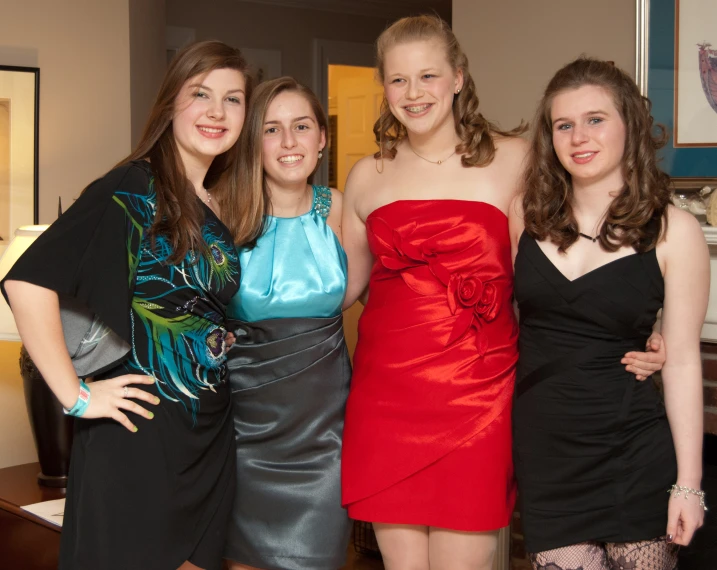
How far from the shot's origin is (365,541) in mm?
3656

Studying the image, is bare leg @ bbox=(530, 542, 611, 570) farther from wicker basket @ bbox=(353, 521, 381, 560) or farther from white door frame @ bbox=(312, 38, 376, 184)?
white door frame @ bbox=(312, 38, 376, 184)

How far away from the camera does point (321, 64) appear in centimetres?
624

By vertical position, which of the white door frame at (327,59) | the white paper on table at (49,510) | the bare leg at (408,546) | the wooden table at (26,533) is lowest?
the wooden table at (26,533)

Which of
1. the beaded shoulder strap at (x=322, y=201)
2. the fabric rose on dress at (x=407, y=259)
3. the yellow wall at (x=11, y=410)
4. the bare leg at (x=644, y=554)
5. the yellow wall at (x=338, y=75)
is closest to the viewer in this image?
the bare leg at (x=644, y=554)

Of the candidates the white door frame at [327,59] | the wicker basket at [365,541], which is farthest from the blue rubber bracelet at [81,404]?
the white door frame at [327,59]

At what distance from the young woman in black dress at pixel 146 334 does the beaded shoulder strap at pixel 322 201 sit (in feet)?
1.37

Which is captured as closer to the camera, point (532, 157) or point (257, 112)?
point (532, 157)

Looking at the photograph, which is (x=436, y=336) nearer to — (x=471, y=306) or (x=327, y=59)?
(x=471, y=306)

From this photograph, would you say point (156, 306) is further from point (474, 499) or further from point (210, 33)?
point (210, 33)

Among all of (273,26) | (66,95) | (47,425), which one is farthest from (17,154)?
(273,26)

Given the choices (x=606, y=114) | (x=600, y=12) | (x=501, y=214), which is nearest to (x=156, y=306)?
(x=501, y=214)

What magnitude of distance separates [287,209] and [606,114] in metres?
0.87

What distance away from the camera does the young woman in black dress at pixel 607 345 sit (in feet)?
5.71

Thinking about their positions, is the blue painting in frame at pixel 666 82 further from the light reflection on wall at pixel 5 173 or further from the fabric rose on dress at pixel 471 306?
the light reflection on wall at pixel 5 173
